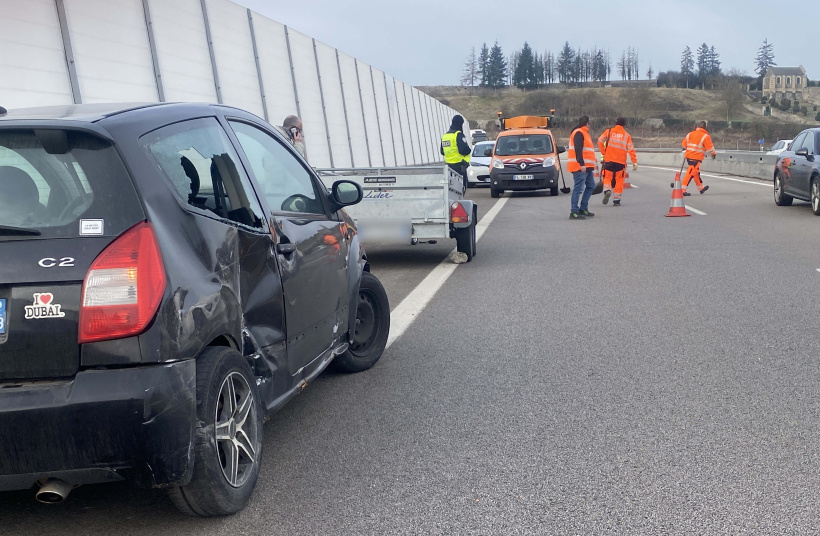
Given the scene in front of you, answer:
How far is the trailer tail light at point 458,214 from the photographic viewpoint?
35.6ft

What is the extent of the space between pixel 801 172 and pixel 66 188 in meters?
16.5

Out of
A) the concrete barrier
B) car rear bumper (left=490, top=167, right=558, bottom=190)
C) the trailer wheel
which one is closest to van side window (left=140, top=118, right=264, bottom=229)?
the trailer wheel

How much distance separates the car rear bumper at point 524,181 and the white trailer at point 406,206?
13.7m

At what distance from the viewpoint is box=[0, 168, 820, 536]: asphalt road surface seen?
3.56m

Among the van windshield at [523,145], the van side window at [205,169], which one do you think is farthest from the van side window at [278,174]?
the van windshield at [523,145]

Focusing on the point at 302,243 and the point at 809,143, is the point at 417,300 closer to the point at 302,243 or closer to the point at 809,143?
the point at 302,243

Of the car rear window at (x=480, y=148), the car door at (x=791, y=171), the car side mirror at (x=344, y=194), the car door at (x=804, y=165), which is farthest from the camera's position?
the car rear window at (x=480, y=148)

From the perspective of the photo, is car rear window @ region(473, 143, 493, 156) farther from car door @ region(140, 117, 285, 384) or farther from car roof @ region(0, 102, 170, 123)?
car roof @ region(0, 102, 170, 123)

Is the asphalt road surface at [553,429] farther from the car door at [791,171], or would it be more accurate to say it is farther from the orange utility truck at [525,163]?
the orange utility truck at [525,163]

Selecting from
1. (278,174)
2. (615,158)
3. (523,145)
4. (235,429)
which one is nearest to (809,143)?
(615,158)

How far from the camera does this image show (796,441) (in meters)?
4.34

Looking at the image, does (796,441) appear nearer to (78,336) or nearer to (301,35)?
(78,336)

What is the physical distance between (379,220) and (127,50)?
544 centimetres

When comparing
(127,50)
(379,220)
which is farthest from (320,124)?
(379,220)
